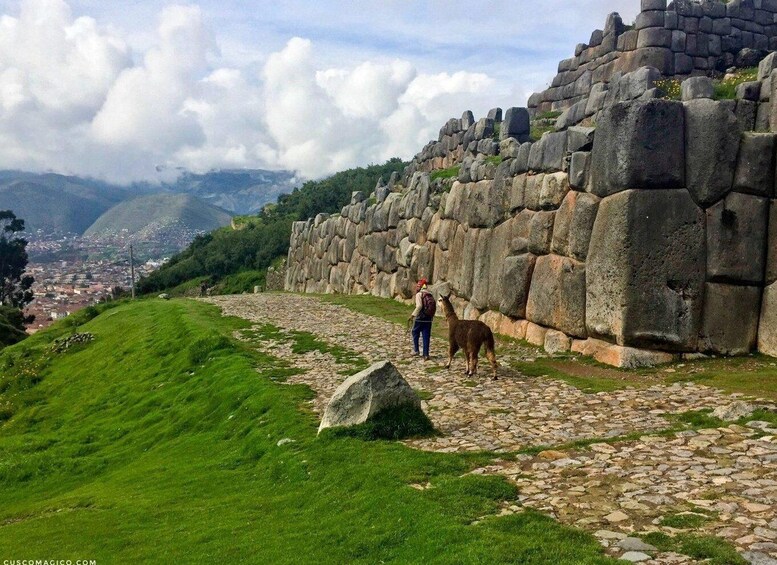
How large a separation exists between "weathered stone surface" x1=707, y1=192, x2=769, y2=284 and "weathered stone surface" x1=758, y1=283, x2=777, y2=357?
397 millimetres

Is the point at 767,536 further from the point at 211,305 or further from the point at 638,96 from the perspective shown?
the point at 211,305

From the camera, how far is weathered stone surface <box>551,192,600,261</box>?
17.2 m

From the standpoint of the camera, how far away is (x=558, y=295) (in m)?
18.3

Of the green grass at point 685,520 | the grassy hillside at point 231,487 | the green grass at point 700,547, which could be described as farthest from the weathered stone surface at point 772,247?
the green grass at point 700,547

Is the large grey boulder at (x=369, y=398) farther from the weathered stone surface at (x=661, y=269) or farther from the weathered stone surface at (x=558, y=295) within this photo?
the weathered stone surface at (x=558, y=295)

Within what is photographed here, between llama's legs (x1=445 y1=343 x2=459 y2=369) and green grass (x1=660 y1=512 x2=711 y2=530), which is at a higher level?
llama's legs (x1=445 y1=343 x2=459 y2=369)

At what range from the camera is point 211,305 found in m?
36.9

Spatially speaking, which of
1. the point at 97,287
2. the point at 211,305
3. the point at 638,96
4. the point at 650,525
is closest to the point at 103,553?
the point at 650,525

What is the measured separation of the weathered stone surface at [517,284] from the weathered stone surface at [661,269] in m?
4.80

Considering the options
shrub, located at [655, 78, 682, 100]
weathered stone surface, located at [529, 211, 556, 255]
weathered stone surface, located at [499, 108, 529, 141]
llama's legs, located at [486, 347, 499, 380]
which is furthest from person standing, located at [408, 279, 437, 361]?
weathered stone surface, located at [499, 108, 529, 141]

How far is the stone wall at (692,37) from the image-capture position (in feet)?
98.2

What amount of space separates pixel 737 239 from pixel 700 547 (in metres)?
11.1

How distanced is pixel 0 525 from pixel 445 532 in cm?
892

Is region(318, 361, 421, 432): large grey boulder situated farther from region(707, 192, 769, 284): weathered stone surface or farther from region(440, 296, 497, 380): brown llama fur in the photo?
region(707, 192, 769, 284): weathered stone surface
